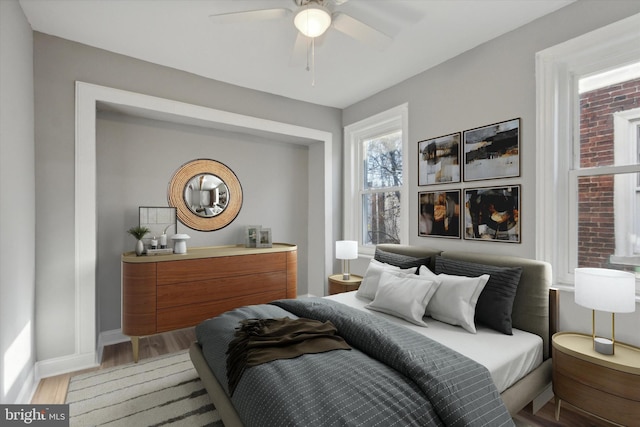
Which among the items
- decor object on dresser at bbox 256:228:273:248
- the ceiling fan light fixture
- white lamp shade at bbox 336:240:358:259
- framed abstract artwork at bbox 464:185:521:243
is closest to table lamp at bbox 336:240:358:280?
white lamp shade at bbox 336:240:358:259

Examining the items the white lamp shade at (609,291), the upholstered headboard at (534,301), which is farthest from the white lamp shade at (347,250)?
the white lamp shade at (609,291)

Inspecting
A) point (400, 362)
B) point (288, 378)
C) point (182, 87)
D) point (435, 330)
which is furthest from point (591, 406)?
point (182, 87)

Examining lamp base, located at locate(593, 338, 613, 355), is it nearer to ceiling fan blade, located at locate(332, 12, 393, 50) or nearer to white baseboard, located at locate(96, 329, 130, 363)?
ceiling fan blade, located at locate(332, 12, 393, 50)

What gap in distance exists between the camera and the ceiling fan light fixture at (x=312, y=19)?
184 cm

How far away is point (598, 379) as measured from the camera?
1.71 meters

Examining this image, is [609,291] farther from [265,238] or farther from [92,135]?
[92,135]

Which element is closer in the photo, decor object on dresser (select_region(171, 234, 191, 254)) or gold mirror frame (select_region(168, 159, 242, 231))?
decor object on dresser (select_region(171, 234, 191, 254))

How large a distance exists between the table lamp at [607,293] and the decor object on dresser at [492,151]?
956mm

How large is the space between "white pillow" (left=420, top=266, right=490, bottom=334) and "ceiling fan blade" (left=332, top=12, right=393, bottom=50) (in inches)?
68.0

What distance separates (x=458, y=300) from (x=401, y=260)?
2.74ft

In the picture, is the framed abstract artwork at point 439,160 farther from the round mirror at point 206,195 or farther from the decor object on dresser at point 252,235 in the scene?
the round mirror at point 206,195

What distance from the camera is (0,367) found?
170 centimetres

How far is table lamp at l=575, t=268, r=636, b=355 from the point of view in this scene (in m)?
1.70

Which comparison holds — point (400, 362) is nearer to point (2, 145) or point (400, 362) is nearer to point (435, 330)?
point (435, 330)
